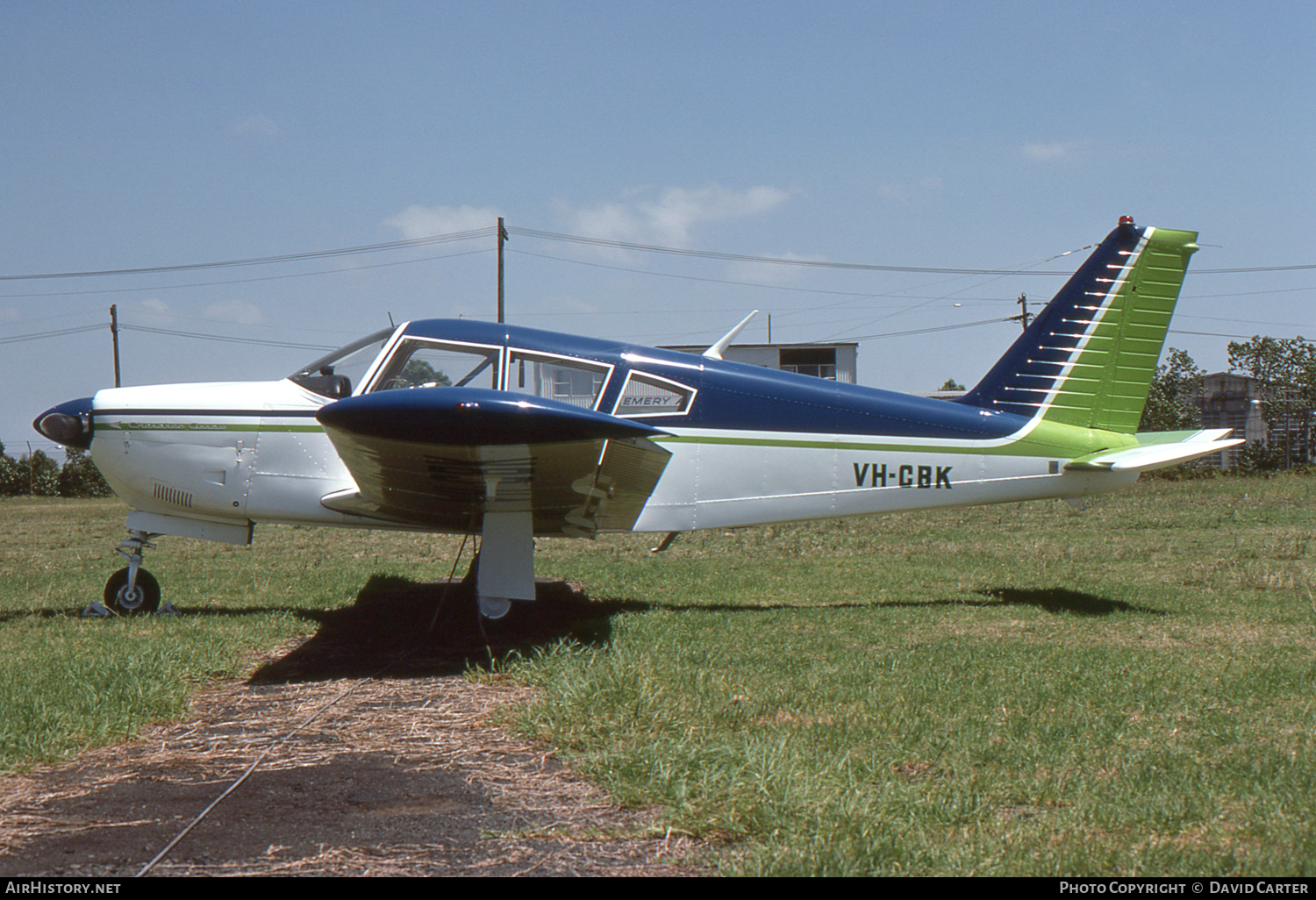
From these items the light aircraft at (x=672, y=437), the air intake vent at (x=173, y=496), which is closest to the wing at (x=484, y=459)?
the light aircraft at (x=672, y=437)

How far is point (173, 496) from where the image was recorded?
695 centimetres

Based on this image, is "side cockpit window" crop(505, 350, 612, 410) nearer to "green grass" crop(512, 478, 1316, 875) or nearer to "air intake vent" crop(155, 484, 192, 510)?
"green grass" crop(512, 478, 1316, 875)

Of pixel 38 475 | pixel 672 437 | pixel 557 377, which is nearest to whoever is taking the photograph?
pixel 672 437

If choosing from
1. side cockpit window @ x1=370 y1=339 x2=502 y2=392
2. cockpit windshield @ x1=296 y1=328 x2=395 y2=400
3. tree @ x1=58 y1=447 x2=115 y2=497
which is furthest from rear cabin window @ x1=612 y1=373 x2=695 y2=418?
tree @ x1=58 y1=447 x2=115 y2=497

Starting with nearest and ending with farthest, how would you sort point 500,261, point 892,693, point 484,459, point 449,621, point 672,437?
point 892,693 → point 484,459 → point 672,437 → point 449,621 → point 500,261

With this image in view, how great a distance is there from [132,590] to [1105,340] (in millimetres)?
8104

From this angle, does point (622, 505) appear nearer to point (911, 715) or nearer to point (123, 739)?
point (911, 715)

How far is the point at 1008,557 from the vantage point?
10.5 metres

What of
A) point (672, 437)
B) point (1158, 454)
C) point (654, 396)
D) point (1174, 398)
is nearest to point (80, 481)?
point (654, 396)

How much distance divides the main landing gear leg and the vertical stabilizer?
680 centimetres

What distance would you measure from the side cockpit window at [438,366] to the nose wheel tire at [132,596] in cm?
250

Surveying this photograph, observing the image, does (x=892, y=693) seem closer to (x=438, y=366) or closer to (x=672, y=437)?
(x=672, y=437)
